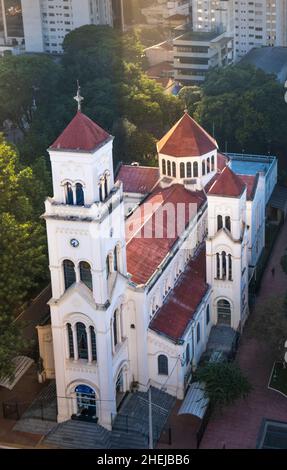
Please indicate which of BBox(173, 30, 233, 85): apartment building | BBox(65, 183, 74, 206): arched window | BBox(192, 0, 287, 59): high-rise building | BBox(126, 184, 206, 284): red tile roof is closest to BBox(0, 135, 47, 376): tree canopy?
BBox(126, 184, 206, 284): red tile roof

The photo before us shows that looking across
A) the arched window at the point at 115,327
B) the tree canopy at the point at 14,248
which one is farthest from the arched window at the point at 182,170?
the arched window at the point at 115,327

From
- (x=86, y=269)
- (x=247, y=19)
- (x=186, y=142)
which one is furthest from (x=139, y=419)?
(x=247, y=19)

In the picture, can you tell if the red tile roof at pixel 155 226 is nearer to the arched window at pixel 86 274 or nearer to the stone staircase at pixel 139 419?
the arched window at pixel 86 274

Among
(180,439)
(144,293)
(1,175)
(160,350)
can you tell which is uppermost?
(1,175)

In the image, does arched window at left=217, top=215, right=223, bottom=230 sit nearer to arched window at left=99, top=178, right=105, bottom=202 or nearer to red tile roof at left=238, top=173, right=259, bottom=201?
red tile roof at left=238, top=173, right=259, bottom=201

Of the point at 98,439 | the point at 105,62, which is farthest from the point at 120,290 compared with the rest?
the point at 105,62
